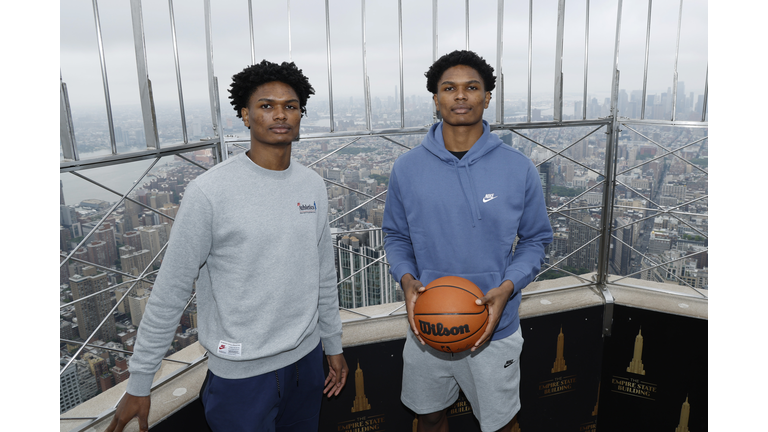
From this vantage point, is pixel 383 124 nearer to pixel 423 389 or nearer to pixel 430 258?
pixel 430 258

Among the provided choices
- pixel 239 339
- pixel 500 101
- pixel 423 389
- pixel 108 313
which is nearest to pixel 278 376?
pixel 239 339

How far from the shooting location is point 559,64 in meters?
2.72

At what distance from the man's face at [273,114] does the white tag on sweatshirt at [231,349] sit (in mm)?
652

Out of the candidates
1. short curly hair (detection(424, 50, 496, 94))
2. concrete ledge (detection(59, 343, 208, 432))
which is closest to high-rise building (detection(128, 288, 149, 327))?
concrete ledge (detection(59, 343, 208, 432))

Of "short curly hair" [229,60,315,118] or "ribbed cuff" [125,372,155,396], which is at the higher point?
"short curly hair" [229,60,315,118]

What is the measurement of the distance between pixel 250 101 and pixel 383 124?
1.18m

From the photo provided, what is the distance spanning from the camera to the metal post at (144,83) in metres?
1.94

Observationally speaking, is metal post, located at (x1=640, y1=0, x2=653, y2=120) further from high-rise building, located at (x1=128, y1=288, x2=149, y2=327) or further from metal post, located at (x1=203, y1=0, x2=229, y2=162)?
high-rise building, located at (x1=128, y1=288, x2=149, y2=327)

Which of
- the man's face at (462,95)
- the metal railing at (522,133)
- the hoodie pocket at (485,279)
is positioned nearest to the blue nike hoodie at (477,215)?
the hoodie pocket at (485,279)

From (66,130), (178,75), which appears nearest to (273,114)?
(66,130)

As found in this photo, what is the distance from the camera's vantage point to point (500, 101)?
2.68 metres

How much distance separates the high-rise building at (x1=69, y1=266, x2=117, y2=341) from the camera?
1730mm

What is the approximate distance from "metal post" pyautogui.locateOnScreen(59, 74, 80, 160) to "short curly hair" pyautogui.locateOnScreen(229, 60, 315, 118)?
→ 71 cm

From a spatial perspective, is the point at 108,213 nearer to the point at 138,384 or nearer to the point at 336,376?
the point at 138,384
